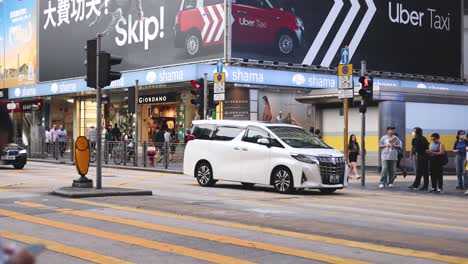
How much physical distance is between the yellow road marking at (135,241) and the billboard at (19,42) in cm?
3818

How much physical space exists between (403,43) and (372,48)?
10.3 feet

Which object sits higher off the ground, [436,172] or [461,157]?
[461,157]

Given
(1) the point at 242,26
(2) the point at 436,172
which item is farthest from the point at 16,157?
(2) the point at 436,172

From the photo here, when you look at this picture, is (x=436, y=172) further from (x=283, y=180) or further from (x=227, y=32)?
(x=227, y=32)

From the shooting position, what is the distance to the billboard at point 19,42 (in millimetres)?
46062

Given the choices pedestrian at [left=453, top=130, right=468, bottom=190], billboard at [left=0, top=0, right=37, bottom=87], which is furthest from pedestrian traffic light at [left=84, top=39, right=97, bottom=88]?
billboard at [left=0, top=0, right=37, bottom=87]

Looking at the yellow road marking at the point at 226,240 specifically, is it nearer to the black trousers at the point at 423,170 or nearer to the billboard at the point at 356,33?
the black trousers at the point at 423,170

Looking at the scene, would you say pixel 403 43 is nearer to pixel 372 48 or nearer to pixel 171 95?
pixel 372 48

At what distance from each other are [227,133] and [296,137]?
184 cm

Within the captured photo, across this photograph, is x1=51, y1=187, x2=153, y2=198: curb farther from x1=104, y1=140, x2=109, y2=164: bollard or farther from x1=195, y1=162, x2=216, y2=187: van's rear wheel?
x1=104, y1=140, x2=109, y2=164: bollard

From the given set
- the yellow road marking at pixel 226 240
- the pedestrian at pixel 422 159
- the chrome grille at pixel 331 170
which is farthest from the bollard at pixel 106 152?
the yellow road marking at pixel 226 240

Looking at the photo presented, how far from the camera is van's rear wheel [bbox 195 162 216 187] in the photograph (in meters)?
16.7

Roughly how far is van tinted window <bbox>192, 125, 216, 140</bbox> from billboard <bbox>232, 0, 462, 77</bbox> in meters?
14.3

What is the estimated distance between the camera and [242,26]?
31422mm
